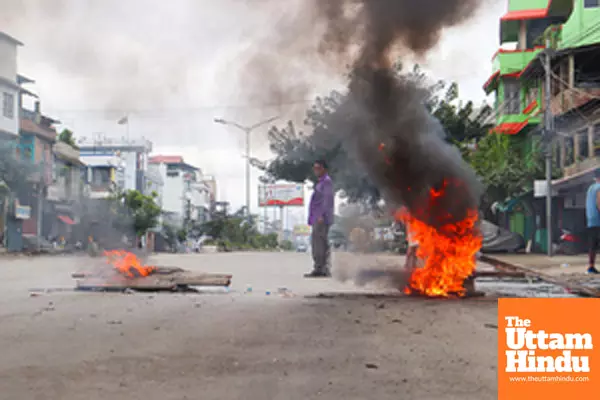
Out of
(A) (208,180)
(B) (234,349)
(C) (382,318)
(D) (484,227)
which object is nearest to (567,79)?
(D) (484,227)

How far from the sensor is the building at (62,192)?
43844mm

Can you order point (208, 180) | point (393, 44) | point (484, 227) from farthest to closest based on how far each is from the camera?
point (208, 180)
point (484, 227)
point (393, 44)

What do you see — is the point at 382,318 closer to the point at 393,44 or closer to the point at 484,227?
the point at 393,44

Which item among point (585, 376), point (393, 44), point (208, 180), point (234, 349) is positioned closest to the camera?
point (585, 376)

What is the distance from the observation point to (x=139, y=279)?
331 inches

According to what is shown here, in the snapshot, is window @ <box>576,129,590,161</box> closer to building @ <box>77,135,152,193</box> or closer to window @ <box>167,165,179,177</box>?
building @ <box>77,135,152,193</box>

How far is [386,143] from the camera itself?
8.23 metres

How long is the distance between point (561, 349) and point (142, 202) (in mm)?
37293

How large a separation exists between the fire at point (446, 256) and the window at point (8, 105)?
3371cm

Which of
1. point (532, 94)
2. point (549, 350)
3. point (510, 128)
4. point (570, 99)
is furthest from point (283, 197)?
point (549, 350)

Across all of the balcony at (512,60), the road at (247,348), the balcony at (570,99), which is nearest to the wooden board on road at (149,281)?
the road at (247,348)

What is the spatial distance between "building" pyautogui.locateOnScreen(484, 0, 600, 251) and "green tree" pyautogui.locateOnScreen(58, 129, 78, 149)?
31.8 meters

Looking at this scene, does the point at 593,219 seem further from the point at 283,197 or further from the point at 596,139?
the point at 283,197

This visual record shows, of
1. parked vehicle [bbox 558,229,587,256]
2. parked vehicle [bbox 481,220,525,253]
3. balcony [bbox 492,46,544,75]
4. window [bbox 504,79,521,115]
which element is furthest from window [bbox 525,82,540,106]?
parked vehicle [bbox 558,229,587,256]
